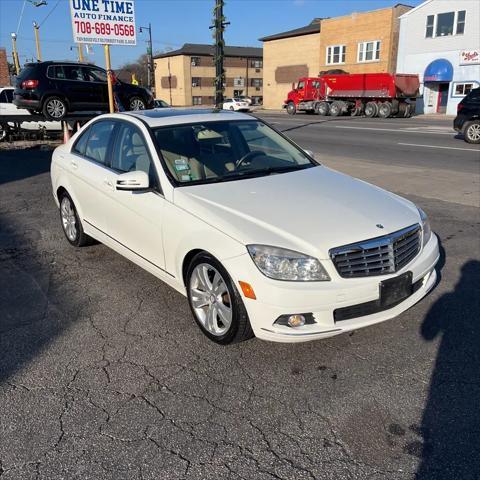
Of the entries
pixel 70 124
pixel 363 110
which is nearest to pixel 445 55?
pixel 363 110

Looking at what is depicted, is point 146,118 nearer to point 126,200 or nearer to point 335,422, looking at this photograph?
point 126,200

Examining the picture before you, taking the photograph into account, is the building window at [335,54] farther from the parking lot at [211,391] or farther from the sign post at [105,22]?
the parking lot at [211,391]

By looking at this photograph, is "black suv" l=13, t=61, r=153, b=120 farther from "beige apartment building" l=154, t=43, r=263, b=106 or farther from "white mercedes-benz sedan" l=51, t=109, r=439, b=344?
"beige apartment building" l=154, t=43, r=263, b=106

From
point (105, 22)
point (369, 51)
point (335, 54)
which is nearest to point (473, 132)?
point (105, 22)

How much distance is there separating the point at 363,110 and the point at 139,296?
3522 cm

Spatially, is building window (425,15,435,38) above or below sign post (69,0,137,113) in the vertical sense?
above

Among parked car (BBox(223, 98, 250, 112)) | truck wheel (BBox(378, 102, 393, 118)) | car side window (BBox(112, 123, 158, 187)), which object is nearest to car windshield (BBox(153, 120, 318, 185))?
car side window (BBox(112, 123, 158, 187))

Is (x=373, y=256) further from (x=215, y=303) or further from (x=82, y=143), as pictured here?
(x=82, y=143)

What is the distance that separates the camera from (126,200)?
Result: 167 inches

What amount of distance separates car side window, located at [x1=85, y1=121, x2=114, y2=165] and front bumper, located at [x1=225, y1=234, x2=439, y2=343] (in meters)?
2.42

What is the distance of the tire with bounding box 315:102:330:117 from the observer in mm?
38178

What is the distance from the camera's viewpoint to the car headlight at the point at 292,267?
300 cm

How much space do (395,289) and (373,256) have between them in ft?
0.94

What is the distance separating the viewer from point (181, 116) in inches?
182
